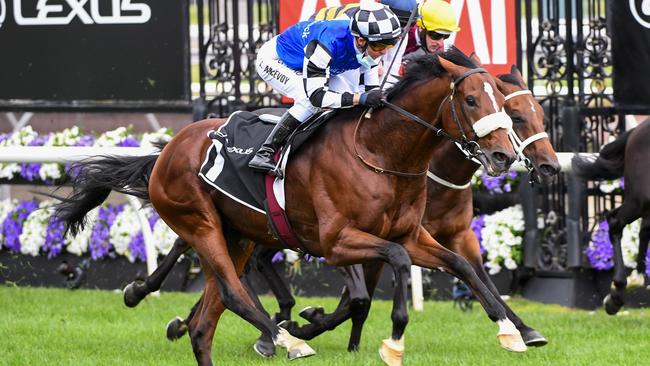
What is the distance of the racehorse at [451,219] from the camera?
22.7ft

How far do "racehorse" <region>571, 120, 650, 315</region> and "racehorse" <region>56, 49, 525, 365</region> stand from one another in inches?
91.4

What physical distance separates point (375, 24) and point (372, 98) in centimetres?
37

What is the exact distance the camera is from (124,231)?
9.98 m

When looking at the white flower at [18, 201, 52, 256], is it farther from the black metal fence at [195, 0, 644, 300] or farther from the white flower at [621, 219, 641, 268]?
the white flower at [621, 219, 641, 268]

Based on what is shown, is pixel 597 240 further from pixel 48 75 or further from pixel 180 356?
pixel 48 75

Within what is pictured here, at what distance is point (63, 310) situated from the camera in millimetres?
9031

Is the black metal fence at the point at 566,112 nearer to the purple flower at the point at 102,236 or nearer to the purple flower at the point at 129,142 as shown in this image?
the purple flower at the point at 129,142

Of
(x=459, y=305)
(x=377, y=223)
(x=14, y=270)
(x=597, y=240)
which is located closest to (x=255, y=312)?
(x=377, y=223)

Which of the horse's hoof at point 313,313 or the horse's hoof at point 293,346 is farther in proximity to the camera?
the horse's hoof at point 313,313

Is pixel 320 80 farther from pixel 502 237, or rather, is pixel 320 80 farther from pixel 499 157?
pixel 502 237

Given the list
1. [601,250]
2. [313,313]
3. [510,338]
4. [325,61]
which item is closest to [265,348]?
[313,313]

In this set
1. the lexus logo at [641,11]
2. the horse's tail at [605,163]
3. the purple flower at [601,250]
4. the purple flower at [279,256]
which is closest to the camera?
the horse's tail at [605,163]

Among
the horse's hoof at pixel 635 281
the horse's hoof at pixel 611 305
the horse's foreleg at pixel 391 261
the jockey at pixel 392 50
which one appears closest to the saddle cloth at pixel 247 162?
the jockey at pixel 392 50

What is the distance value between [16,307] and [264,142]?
3.13 m
